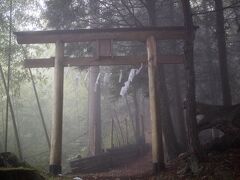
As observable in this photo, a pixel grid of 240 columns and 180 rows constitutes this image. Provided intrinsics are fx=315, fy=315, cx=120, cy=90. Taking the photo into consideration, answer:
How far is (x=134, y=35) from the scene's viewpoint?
1124cm

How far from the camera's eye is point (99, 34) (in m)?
11.2

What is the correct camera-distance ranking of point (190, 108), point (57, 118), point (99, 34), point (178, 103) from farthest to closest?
point (178, 103) → point (99, 34) → point (57, 118) → point (190, 108)

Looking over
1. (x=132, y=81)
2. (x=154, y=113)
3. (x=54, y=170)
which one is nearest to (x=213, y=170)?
(x=154, y=113)

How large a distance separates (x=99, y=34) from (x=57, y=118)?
3.31 metres

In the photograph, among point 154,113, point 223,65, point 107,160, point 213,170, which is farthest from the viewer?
point 107,160

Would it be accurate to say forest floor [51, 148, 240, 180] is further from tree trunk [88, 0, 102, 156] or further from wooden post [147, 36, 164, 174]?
tree trunk [88, 0, 102, 156]

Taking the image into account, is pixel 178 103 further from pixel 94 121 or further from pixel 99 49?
pixel 99 49

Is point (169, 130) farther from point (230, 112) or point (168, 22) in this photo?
point (168, 22)

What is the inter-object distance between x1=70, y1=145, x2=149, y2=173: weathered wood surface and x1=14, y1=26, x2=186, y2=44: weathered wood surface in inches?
210

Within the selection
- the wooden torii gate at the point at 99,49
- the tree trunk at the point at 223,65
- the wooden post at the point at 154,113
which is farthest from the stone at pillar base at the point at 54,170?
the tree trunk at the point at 223,65

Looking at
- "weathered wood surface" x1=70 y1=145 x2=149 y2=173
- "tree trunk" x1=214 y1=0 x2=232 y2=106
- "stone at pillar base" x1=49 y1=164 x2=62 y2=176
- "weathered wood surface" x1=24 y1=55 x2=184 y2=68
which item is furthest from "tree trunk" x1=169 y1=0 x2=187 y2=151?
"stone at pillar base" x1=49 y1=164 x2=62 y2=176

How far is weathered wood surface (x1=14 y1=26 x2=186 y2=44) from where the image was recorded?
36.4ft

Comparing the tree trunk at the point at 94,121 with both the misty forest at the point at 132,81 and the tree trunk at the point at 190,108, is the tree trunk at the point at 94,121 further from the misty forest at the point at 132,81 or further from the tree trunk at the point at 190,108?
the tree trunk at the point at 190,108

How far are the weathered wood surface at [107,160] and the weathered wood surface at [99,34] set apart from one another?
533cm
